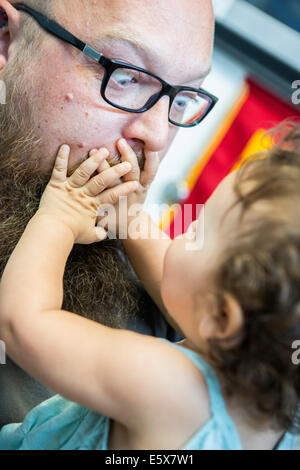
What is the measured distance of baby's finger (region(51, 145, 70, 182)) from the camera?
1258 millimetres

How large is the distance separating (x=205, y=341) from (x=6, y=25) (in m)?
0.98

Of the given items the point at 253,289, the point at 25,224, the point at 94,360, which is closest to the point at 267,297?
the point at 253,289

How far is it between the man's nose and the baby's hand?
0.08 metres

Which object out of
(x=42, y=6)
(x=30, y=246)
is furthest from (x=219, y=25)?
(x=30, y=246)

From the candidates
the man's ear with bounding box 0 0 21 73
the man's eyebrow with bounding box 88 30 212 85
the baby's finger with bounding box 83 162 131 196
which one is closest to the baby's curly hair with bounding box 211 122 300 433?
the baby's finger with bounding box 83 162 131 196

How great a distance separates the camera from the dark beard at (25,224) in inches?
51.5

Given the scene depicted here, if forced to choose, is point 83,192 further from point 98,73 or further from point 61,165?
point 98,73

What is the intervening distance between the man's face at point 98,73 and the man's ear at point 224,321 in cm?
55

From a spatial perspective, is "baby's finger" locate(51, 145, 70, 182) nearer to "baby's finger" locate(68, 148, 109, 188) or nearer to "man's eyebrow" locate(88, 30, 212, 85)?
"baby's finger" locate(68, 148, 109, 188)

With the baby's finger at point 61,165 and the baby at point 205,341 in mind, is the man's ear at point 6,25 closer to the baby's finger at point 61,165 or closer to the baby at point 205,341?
the baby's finger at point 61,165

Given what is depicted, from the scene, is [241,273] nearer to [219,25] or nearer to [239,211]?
[239,211]

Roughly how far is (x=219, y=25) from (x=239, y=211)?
1.97 meters

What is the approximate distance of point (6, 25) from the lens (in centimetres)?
142

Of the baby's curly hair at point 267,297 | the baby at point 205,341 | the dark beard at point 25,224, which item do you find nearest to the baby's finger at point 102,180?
the dark beard at point 25,224
